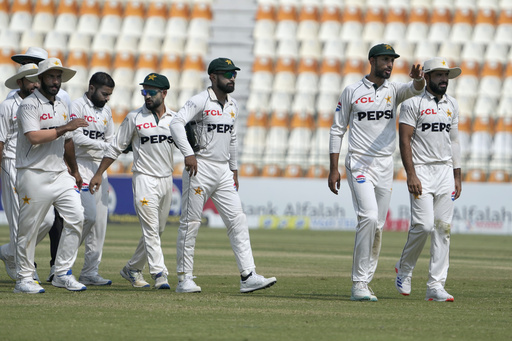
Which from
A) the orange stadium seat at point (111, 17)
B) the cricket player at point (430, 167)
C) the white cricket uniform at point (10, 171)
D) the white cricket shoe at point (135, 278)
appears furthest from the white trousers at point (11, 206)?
the orange stadium seat at point (111, 17)

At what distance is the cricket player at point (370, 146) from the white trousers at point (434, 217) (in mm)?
329

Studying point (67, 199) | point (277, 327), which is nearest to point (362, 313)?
point (277, 327)

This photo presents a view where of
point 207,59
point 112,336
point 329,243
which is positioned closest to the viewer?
point 112,336

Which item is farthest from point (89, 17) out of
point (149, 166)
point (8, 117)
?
point (149, 166)

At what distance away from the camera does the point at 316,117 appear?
24.8m

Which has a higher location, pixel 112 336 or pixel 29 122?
pixel 29 122

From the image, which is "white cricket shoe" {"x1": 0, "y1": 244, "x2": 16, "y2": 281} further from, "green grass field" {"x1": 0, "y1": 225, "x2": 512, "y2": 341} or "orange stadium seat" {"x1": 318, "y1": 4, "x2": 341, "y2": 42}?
"orange stadium seat" {"x1": 318, "y1": 4, "x2": 341, "y2": 42}

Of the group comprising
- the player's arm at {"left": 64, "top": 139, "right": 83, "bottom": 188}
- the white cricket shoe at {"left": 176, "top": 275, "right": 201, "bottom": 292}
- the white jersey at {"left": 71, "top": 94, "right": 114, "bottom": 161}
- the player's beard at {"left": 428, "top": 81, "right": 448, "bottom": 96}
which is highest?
the player's beard at {"left": 428, "top": 81, "right": 448, "bottom": 96}

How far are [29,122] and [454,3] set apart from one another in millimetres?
22619

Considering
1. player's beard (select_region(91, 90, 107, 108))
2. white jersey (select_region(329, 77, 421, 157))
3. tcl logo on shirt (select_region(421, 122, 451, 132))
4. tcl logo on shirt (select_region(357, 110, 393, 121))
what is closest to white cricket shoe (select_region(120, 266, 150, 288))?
player's beard (select_region(91, 90, 107, 108))

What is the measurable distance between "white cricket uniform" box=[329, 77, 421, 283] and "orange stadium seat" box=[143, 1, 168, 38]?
21.2 meters

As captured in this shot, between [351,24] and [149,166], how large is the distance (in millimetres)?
20039

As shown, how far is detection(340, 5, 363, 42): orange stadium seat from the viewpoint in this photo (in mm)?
27967

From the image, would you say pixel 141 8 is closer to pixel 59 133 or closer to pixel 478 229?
pixel 478 229
